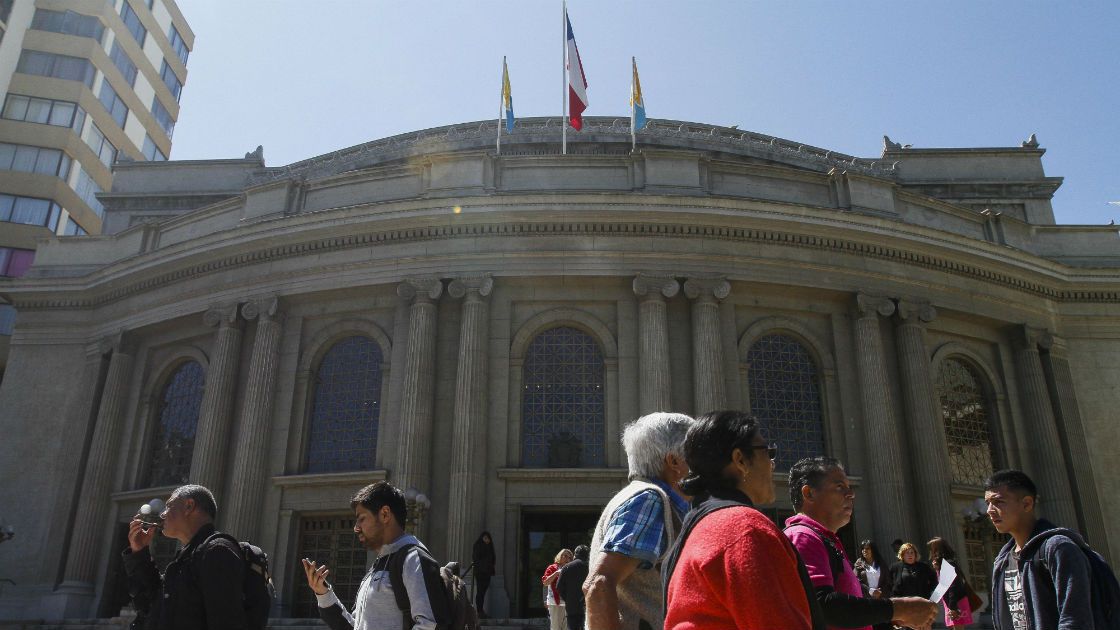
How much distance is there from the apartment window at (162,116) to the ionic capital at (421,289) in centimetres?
3580

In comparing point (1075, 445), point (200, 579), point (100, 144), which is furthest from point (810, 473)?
point (100, 144)

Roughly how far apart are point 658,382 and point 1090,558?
1480 cm

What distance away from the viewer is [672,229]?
20891 mm

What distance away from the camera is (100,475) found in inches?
912

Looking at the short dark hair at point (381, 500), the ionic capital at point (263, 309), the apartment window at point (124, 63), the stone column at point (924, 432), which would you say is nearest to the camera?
the short dark hair at point (381, 500)

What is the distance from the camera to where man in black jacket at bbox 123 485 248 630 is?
14.7ft

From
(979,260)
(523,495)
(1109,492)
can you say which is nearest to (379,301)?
(523,495)

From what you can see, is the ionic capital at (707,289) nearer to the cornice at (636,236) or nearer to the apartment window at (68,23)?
the cornice at (636,236)

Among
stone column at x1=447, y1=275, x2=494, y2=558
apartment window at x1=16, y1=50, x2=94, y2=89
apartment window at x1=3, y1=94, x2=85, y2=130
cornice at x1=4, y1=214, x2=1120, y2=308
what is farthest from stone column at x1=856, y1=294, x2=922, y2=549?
apartment window at x1=16, y1=50, x2=94, y2=89

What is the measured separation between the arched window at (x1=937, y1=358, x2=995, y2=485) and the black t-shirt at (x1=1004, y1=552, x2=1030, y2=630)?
18022 millimetres

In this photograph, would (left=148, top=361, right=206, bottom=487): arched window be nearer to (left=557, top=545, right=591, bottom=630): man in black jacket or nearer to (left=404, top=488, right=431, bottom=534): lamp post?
(left=404, top=488, right=431, bottom=534): lamp post

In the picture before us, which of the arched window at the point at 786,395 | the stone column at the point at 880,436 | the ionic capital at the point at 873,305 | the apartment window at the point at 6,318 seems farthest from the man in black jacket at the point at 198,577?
the apartment window at the point at 6,318

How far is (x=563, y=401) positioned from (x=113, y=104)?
117ft

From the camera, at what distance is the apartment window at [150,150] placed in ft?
155
